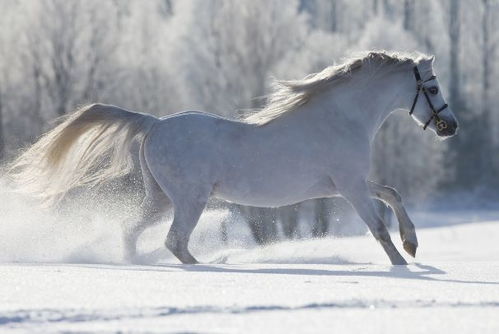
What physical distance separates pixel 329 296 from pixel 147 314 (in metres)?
1.07

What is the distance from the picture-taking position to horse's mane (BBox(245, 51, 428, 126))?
8.58 metres

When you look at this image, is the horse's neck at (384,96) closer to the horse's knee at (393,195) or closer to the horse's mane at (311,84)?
the horse's mane at (311,84)

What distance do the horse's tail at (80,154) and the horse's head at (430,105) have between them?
7.32ft

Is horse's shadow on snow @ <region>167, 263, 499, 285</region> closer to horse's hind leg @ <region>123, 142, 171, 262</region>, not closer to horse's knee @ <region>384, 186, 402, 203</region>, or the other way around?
horse's knee @ <region>384, 186, 402, 203</region>

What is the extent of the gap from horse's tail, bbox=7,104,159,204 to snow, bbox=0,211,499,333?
1529 mm

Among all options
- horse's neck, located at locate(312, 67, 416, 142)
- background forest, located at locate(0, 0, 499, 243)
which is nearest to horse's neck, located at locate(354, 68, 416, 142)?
horse's neck, located at locate(312, 67, 416, 142)

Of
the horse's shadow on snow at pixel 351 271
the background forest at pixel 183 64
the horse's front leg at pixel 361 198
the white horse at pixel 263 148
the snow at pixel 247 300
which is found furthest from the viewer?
the background forest at pixel 183 64

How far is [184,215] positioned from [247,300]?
3388mm

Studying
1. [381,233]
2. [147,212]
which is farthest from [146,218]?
[381,233]

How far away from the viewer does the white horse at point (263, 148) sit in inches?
327

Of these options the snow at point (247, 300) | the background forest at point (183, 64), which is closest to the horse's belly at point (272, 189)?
the snow at point (247, 300)

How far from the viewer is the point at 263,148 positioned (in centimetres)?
835

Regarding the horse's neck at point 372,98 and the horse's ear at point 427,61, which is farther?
the horse's ear at point 427,61

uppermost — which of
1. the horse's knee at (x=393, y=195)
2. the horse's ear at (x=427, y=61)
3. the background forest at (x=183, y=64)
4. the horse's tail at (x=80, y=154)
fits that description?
the horse's ear at (x=427, y=61)
